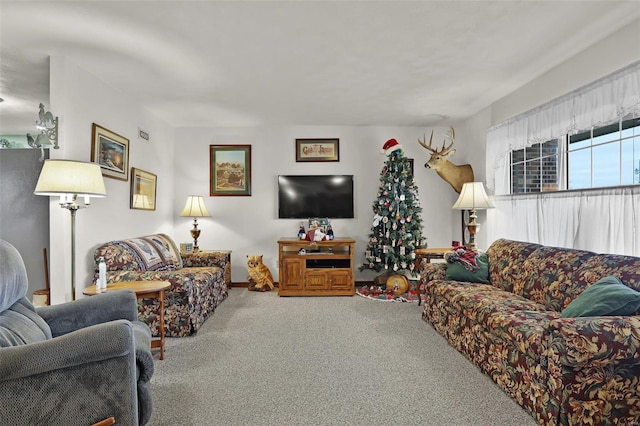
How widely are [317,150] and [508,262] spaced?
11.3 ft

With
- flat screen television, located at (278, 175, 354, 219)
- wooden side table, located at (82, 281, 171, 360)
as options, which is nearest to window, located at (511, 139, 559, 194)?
flat screen television, located at (278, 175, 354, 219)

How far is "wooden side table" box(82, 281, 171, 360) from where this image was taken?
9.53 ft

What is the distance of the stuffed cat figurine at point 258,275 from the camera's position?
5418 millimetres

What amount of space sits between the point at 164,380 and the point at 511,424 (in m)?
2.25

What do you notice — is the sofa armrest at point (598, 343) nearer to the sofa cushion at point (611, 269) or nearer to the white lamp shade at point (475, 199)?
the sofa cushion at point (611, 269)

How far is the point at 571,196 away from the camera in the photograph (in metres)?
3.34

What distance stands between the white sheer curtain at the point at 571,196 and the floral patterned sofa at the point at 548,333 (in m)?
0.35

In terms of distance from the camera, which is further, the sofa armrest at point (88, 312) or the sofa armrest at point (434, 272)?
the sofa armrest at point (434, 272)

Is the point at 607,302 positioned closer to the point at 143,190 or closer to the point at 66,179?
the point at 66,179

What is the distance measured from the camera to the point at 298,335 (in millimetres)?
3482

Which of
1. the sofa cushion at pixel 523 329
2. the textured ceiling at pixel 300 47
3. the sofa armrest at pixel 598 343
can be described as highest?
the textured ceiling at pixel 300 47

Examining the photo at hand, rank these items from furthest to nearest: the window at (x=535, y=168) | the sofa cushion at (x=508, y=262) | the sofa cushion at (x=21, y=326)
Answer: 1. the window at (x=535, y=168)
2. the sofa cushion at (x=508, y=262)
3. the sofa cushion at (x=21, y=326)

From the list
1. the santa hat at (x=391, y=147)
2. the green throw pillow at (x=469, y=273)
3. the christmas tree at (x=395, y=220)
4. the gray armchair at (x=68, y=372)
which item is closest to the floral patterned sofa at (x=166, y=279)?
the gray armchair at (x=68, y=372)

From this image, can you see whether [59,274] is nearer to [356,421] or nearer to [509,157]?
[356,421]
